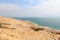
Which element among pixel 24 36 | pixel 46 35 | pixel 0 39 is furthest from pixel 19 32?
pixel 0 39

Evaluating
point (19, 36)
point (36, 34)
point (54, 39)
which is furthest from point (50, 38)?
point (19, 36)

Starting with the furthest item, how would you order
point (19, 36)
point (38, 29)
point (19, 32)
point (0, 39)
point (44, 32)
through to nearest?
point (38, 29) → point (44, 32) → point (19, 32) → point (19, 36) → point (0, 39)

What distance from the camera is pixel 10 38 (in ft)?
66.6

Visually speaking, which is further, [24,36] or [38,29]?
[38,29]

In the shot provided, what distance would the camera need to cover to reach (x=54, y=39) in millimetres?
23109

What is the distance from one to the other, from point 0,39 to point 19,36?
3.42 meters

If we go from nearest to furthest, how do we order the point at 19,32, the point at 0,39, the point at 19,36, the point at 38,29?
the point at 0,39
the point at 19,36
the point at 19,32
the point at 38,29

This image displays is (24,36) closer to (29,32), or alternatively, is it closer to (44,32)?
(29,32)

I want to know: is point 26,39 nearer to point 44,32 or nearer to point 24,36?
point 24,36

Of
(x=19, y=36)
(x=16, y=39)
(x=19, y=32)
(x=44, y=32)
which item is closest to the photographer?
(x=16, y=39)

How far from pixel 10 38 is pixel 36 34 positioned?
195 inches

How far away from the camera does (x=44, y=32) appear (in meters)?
25.8

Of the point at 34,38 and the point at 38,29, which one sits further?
the point at 38,29

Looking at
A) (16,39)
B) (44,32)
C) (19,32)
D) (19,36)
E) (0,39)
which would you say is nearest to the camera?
(0,39)
